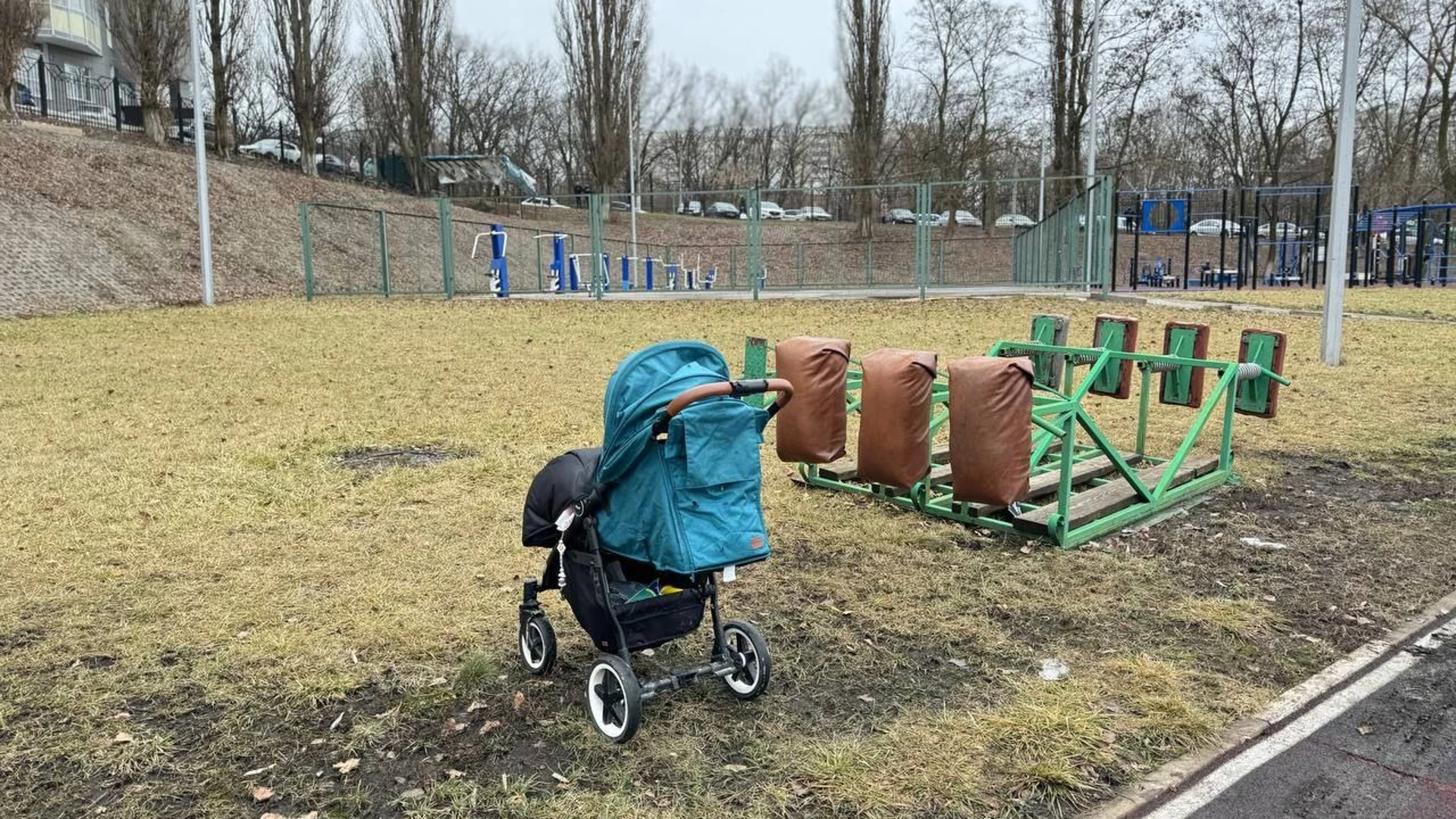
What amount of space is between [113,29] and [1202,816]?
35603 mm

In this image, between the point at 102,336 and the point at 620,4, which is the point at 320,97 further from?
the point at 102,336

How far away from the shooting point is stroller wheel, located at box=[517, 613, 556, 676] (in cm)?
368

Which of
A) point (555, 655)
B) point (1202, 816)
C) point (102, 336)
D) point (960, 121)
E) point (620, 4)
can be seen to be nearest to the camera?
point (1202, 816)

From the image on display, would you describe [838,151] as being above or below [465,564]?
above

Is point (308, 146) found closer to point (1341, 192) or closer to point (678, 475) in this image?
point (1341, 192)

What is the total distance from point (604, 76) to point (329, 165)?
1223 cm

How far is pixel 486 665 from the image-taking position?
377cm

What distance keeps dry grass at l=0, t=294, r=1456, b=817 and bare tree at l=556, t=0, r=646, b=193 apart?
36.2 m

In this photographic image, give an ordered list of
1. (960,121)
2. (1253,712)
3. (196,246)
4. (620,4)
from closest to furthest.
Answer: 1. (1253,712)
2. (196,246)
3. (620,4)
4. (960,121)

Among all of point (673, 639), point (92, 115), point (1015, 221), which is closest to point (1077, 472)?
point (673, 639)

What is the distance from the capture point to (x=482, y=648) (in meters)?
3.98

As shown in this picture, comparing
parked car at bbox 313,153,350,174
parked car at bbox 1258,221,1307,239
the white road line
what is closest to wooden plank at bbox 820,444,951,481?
the white road line

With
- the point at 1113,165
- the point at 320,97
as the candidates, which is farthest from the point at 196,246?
the point at 1113,165

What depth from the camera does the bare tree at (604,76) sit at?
135ft
